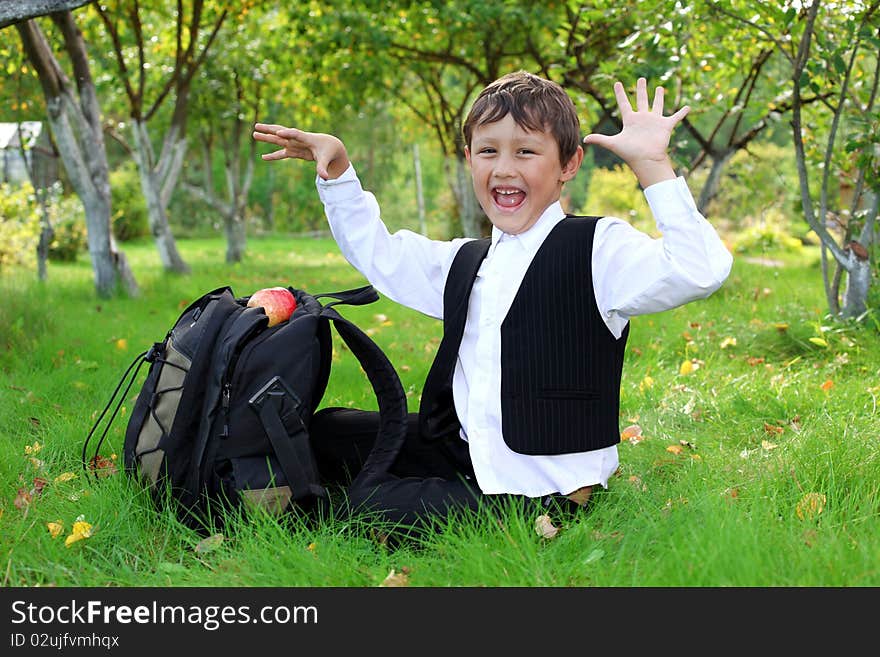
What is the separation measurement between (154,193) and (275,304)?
905 cm

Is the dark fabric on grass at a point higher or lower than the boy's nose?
lower

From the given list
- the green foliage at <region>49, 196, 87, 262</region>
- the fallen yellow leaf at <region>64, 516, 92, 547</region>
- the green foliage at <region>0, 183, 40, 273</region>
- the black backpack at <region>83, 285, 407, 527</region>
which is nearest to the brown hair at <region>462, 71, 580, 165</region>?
the black backpack at <region>83, 285, 407, 527</region>

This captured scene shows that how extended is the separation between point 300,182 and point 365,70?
23.3 meters

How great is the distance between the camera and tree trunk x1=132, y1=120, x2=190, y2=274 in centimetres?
1101

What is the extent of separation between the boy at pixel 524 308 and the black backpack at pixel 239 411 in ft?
0.79

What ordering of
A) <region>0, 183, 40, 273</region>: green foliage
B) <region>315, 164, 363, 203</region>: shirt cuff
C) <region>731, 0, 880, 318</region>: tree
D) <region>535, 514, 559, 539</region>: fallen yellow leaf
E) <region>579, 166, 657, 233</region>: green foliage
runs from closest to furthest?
1. <region>535, 514, 559, 539</region>: fallen yellow leaf
2. <region>315, 164, 363, 203</region>: shirt cuff
3. <region>731, 0, 880, 318</region>: tree
4. <region>0, 183, 40, 273</region>: green foliage
5. <region>579, 166, 657, 233</region>: green foliage

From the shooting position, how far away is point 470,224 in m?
13.1

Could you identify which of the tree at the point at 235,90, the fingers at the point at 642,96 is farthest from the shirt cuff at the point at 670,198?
the tree at the point at 235,90

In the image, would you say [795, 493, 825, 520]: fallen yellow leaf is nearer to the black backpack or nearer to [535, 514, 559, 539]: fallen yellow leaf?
[535, 514, 559, 539]: fallen yellow leaf

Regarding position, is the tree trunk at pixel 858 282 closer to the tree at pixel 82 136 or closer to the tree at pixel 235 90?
the tree at pixel 82 136

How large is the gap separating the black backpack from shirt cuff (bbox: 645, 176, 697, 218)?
974 mm

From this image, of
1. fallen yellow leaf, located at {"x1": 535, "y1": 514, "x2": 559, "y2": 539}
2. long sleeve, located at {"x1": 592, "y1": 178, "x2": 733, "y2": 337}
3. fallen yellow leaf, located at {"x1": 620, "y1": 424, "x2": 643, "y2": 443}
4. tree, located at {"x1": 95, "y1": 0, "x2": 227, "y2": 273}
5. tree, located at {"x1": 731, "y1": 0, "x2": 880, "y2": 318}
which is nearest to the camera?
long sleeve, located at {"x1": 592, "y1": 178, "x2": 733, "y2": 337}

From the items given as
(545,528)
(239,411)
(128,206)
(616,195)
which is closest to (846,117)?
(545,528)
